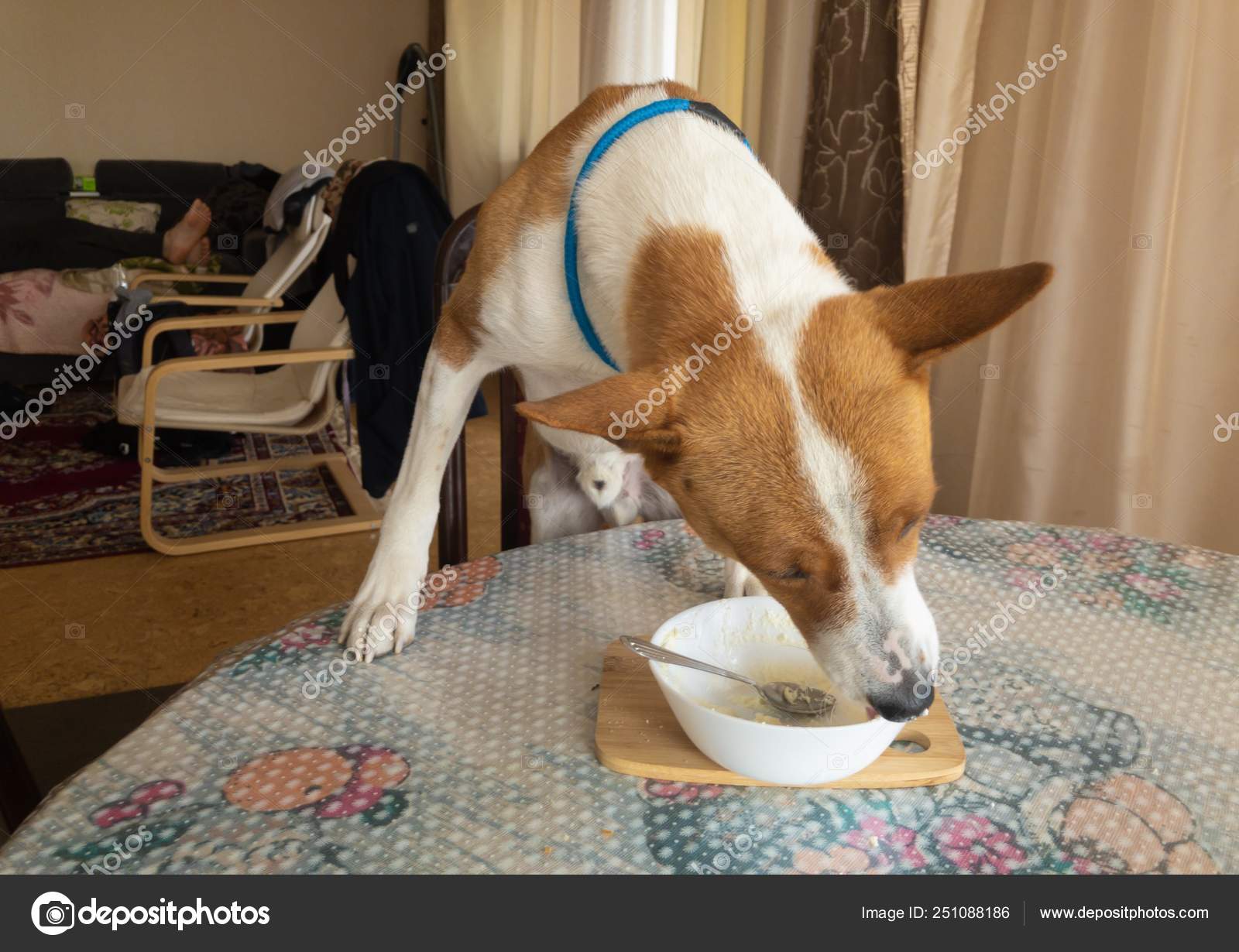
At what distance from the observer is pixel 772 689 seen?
83 cm

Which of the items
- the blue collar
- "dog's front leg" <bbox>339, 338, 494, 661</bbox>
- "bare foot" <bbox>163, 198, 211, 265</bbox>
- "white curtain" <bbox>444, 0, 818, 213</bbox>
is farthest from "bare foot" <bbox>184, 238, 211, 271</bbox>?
the blue collar

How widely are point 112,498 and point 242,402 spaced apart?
0.69m

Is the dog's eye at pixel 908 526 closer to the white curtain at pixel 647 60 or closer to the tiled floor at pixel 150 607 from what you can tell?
the white curtain at pixel 647 60

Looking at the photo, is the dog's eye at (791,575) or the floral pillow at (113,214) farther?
the floral pillow at (113,214)

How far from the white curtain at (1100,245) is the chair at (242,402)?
70.4 inches

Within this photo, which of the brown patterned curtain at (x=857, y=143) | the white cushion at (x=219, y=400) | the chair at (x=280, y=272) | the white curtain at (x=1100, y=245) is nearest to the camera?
the white curtain at (x=1100, y=245)

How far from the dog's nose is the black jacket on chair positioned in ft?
7.09

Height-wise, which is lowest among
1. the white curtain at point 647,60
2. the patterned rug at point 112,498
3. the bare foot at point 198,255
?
the patterned rug at point 112,498

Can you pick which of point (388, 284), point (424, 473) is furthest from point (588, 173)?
point (388, 284)

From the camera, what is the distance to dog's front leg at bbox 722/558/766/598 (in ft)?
3.48

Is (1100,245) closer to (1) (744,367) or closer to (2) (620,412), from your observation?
(1) (744,367)

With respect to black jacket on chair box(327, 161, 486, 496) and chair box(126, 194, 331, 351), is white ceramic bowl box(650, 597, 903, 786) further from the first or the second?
chair box(126, 194, 331, 351)

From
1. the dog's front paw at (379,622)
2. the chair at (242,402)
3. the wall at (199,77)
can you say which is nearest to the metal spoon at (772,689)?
the dog's front paw at (379,622)

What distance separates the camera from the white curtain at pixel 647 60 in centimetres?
224
